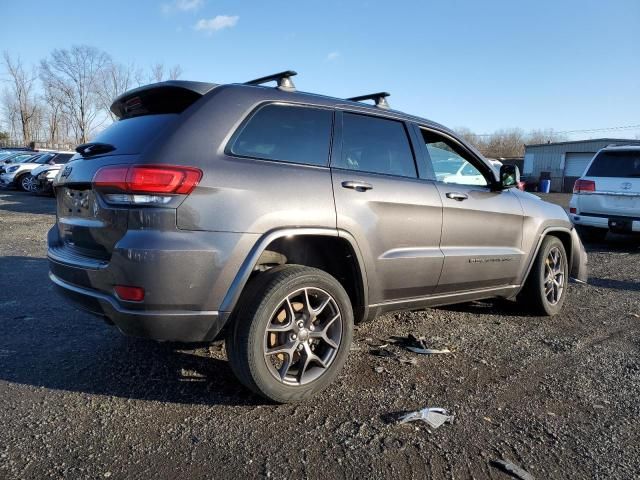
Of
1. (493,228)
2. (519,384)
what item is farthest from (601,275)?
(519,384)

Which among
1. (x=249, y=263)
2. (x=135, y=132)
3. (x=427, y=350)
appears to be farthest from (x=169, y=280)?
(x=427, y=350)

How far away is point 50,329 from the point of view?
399 centimetres

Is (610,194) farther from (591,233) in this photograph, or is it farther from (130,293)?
(130,293)

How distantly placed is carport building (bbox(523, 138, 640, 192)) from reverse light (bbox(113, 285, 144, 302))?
3844cm

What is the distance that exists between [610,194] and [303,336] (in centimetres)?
788

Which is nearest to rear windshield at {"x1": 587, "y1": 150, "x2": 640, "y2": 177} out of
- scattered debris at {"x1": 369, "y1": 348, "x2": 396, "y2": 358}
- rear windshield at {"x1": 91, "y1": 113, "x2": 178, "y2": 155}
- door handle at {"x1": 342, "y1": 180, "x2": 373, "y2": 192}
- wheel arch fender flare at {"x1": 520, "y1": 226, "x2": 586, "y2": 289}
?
wheel arch fender flare at {"x1": 520, "y1": 226, "x2": 586, "y2": 289}

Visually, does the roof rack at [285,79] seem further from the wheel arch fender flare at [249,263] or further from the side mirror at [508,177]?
the side mirror at [508,177]

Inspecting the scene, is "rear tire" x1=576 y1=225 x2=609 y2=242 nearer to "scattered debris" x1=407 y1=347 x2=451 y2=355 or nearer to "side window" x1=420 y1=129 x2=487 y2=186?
"side window" x1=420 y1=129 x2=487 y2=186

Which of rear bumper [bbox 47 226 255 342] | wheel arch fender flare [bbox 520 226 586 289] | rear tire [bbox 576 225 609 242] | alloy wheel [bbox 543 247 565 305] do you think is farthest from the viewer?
rear tire [bbox 576 225 609 242]

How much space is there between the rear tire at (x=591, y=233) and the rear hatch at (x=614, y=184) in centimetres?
49

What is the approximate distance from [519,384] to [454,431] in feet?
2.81

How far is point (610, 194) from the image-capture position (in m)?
8.59

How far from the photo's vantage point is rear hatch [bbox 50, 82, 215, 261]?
2535mm

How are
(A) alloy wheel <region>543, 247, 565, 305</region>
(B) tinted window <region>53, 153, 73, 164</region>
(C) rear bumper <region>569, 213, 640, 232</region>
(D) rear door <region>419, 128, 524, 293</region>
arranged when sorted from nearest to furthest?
(D) rear door <region>419, 128, 524, 293</region>
(A) alloy wheel <region>543, 247, 565, 305</region>
(C) rear bumper <region>569, 213, 640, 232</region>
(B) tinted window <region>53, 153, 73, 164</region>
